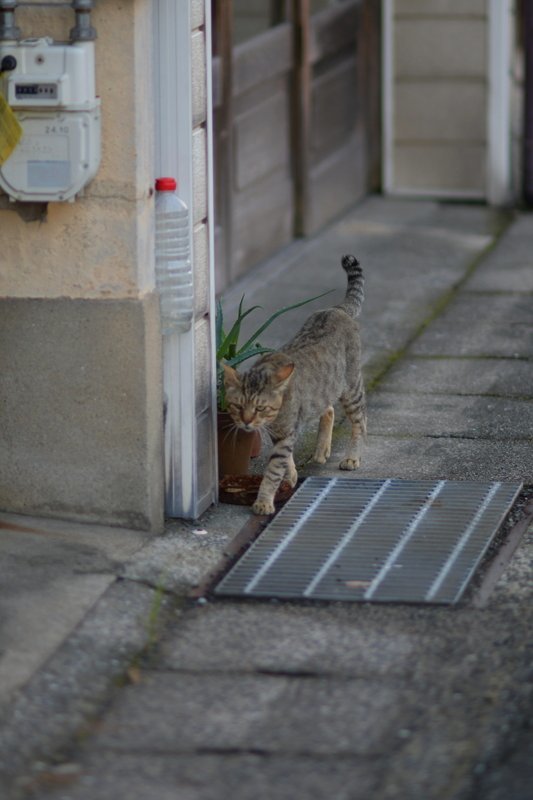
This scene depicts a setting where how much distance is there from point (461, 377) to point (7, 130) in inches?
128

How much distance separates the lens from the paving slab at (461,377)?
739cm

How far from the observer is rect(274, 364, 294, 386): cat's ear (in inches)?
228

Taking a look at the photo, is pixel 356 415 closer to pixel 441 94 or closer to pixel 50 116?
pixel 50 116

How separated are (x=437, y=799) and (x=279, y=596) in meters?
1.34

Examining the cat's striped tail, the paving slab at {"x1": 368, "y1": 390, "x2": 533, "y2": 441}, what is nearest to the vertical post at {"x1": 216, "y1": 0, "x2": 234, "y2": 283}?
the paving slab at {"x1": 368, "y1": 390, "x2": 533, "y2": 441}

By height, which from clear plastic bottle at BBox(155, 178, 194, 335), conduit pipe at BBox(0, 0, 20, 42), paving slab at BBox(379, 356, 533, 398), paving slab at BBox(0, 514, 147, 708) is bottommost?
paving slab at BBox(379, 356, 533, 398)

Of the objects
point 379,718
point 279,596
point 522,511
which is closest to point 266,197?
point 522,511

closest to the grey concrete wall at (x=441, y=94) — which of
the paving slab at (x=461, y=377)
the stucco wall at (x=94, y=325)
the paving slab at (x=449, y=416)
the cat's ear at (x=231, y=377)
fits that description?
the paving slab at (x=461, y=377)

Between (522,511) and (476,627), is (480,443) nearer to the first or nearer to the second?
(522,511)

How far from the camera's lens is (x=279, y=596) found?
16.5 ft

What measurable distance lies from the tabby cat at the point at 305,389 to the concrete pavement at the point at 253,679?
183 millimetres

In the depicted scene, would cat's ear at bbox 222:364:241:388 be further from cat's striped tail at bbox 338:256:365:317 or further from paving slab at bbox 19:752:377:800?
paving slab at bbox 19:752:377:800

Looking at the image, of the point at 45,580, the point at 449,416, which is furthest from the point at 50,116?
the point at 449,416

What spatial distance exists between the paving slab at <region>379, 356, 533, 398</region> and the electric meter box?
9.16 feet
